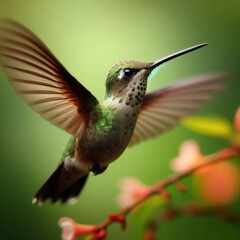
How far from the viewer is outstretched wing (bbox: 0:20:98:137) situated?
44 cm

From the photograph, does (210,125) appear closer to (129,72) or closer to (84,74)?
(129,72)

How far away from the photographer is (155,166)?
1546mm

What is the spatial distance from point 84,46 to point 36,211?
608 mm

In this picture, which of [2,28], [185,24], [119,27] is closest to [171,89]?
[2,28]

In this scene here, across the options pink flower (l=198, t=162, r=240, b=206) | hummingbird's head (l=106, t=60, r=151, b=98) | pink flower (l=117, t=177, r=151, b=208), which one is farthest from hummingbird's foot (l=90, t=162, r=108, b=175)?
pink flower (l=198, t=162, r=240, b=206)

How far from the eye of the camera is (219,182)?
3.73 feet

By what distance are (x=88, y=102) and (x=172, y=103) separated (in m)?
0.20

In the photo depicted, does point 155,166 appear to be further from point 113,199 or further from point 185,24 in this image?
point 185,24

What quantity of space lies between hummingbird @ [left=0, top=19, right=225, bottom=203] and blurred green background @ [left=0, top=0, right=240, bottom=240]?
2.07 feet

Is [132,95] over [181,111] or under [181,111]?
over

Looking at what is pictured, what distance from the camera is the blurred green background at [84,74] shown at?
1.52 meters

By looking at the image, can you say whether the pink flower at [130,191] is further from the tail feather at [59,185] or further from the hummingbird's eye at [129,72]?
the hummingbird's eye at [129,72]

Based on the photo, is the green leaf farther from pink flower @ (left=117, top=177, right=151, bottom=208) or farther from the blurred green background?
the blurred green background

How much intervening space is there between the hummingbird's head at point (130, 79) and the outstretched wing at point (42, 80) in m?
0.05
